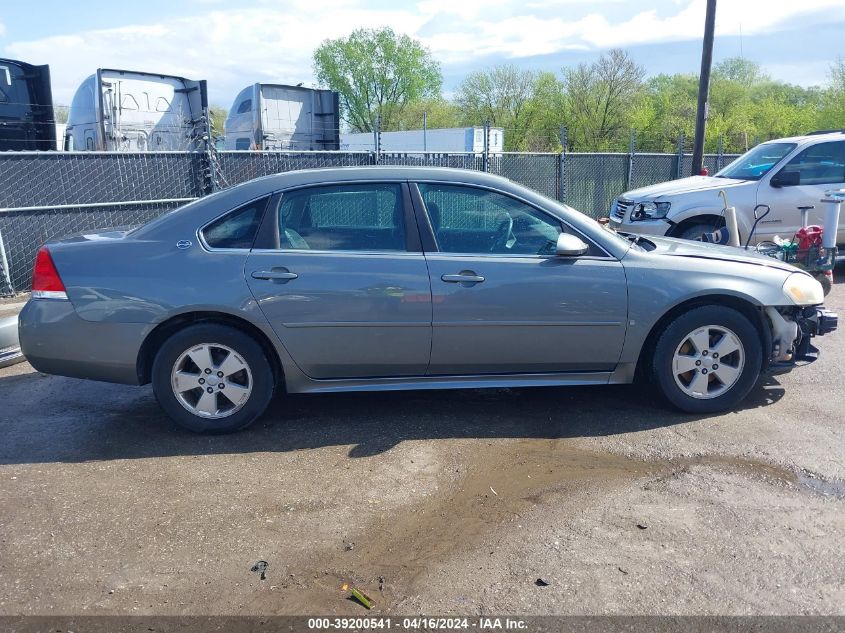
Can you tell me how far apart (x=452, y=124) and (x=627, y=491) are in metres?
50.7

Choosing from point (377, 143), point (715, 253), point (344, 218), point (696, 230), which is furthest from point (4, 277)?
point (696, 230)

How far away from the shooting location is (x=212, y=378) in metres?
4.48

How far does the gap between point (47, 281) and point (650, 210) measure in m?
7.25

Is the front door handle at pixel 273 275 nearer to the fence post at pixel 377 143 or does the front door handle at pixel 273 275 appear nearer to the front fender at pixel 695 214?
the front fender at pixel 695 214

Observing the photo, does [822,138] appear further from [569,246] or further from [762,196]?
[569,246]

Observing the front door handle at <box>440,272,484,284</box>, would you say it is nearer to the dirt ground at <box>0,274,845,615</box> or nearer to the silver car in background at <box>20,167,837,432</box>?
the silver car in background at <box>20,167,837,432</box>

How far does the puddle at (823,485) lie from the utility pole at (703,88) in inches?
510

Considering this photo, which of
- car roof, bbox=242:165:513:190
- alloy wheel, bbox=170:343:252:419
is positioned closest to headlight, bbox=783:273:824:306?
A: car roof, bbox=242:165:513:190

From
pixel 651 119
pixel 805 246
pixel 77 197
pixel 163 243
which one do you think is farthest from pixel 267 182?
pixel 651 119

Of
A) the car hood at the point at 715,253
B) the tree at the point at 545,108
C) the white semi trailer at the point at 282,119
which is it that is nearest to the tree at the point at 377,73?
the tree at the point at 545,108

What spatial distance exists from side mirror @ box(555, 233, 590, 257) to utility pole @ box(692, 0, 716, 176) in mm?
12509

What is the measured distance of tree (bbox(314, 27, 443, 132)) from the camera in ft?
201

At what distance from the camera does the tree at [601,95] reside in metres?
38.7

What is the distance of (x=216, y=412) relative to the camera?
14.8ft
